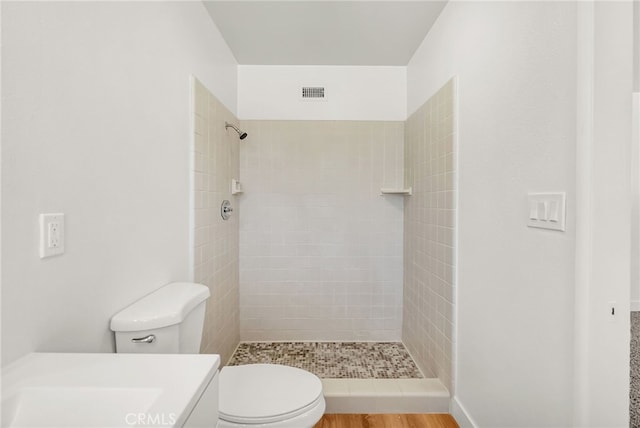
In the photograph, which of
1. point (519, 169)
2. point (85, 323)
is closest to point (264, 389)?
point (85, 323)

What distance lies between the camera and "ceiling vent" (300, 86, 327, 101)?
115 inches

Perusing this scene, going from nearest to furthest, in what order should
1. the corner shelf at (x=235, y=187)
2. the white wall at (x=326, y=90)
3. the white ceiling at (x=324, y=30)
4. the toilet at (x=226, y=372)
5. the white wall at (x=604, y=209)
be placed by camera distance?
1. the white wall at (x=604, y=209)
2. the toilet at (x=226, y=372)
3. the white ceiling at (x=324, y=30)
4. the corner shelf at (x=235, y=187)
5. the white wall at (x=326, y=90)

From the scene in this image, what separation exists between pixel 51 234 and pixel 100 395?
1.43 feet

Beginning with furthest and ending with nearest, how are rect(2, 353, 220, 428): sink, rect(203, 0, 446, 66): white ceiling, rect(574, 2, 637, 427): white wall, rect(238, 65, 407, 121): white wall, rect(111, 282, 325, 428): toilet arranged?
1. rect(238, 65, 407, 121): white wall
2. rect(203, 0, 446, 66): white ceiling
3. rect(111, 282, 325, 428): toilet
4. rect(574, 2, 637, 427): white wall
5. rect(2, 353, 220, 428): sink

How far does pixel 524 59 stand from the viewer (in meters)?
1.26

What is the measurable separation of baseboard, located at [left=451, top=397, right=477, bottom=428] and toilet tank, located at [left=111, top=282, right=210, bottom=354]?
1341mm

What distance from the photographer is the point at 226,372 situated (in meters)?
Answer: 1.65

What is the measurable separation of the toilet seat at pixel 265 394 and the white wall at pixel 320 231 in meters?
1.27

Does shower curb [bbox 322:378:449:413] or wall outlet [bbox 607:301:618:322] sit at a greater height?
wall outlet [bbox 607:301:618:322]

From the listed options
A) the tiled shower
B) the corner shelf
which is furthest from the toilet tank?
the tiled shower

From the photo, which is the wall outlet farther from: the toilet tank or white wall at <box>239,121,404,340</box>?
white wall at <box>239,121,404,340</box>

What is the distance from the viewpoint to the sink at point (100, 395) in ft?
2.19

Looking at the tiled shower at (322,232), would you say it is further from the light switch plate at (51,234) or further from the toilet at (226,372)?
the light switch plate at (51,234)

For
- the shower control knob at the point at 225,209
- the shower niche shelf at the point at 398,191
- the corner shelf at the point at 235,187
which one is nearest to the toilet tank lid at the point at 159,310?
the shower control knob at the point at 225,209
